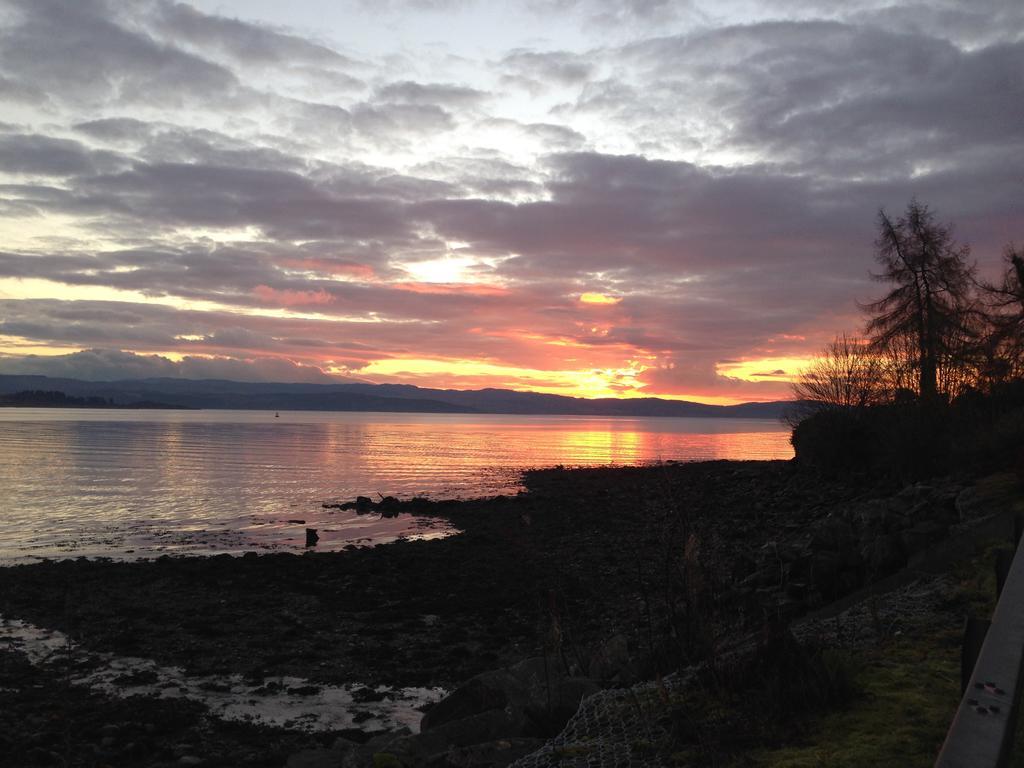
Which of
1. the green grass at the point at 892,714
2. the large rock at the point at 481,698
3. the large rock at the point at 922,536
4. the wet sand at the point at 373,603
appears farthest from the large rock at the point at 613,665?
the large rock at the point at 922,536

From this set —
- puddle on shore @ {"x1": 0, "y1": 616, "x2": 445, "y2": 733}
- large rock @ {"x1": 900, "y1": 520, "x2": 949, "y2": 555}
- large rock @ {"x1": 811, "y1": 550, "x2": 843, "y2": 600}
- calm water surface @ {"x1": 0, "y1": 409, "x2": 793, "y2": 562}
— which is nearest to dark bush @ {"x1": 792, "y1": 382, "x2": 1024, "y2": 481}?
large rock @ {"x1": 900, "y1": 520, "x2": 949, "y2": 555}

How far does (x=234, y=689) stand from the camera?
12844 millimetres

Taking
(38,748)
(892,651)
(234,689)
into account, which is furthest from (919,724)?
(234,689)

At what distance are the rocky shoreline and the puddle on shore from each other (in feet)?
1.09

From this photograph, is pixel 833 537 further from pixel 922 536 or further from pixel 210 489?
pixel 210 489

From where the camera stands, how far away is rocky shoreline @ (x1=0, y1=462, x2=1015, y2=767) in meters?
8.04

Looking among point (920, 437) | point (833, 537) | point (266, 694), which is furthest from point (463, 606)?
point (920, 437)

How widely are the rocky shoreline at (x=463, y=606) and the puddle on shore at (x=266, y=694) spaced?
33 centimetres

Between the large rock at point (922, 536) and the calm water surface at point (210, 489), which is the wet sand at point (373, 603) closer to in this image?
the large rock at point (922, 536)

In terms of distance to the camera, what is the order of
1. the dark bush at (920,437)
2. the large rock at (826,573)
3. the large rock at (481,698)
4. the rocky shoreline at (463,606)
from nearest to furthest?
the rocky shoreline at (463,606), the large rock at (481,698), the large rock at (826,573), the dark bush at (920,437)

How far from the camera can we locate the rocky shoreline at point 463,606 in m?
8.04

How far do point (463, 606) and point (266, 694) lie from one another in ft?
23.5

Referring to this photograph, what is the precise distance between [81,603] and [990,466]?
24018mm

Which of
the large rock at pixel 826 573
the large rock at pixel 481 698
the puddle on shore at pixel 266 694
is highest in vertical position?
the large rock at pixel 826 573
